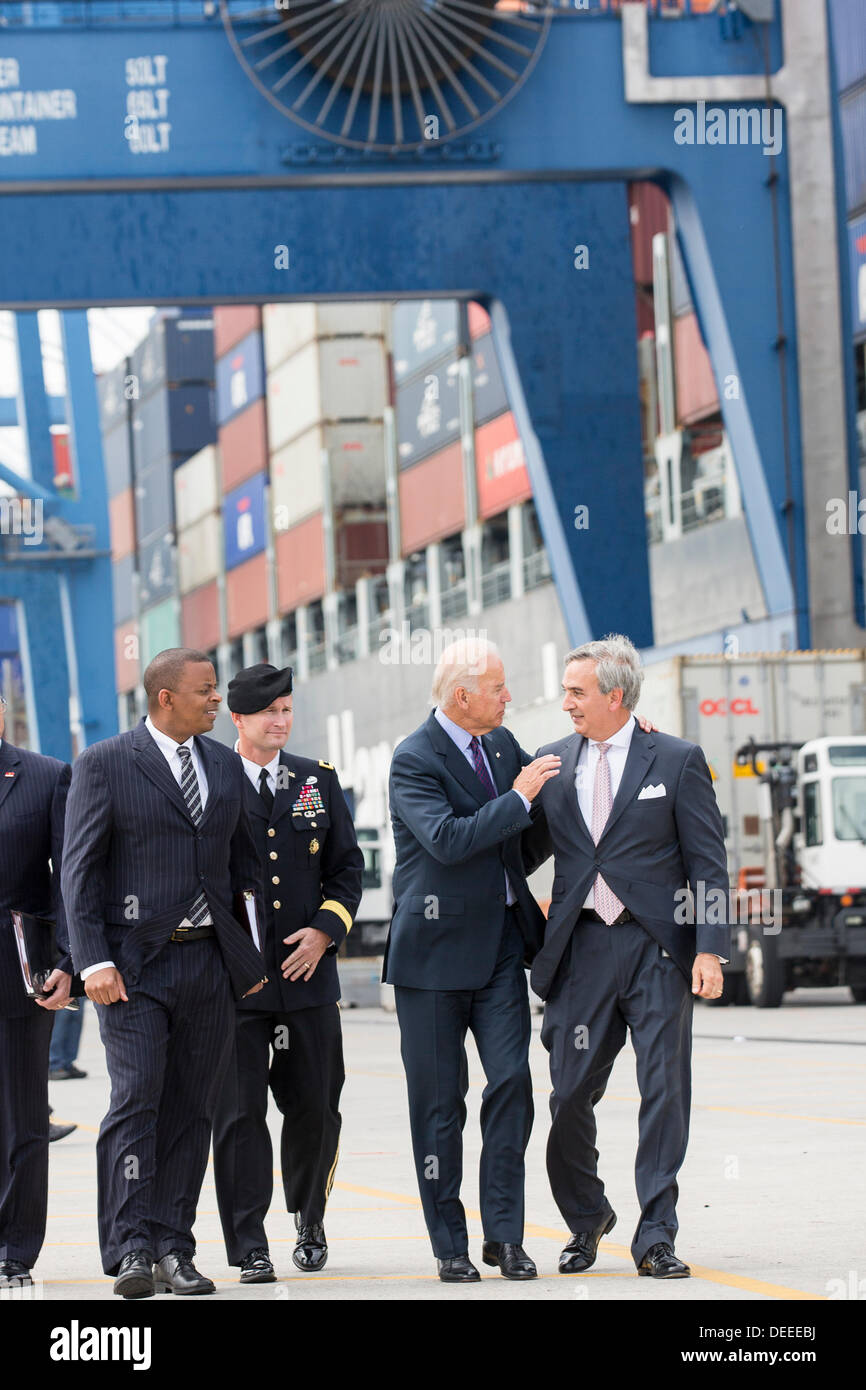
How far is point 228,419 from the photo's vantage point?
5981 cm

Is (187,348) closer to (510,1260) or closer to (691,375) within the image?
(691,375)

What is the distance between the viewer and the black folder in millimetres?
6188

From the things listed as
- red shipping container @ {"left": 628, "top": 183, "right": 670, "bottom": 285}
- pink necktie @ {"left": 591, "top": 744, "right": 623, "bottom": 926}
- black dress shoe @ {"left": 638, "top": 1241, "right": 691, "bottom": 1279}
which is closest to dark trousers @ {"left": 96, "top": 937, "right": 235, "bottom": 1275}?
pink necktie @ {"left": 591, "top": 744, "right": 623, "bottom": 926}

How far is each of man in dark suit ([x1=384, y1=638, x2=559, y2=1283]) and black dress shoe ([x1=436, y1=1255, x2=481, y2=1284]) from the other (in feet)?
0.08

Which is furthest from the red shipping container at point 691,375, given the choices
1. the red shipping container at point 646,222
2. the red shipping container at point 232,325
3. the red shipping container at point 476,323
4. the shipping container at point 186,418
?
the shipping container at point 186,418

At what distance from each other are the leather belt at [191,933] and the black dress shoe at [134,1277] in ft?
2.61

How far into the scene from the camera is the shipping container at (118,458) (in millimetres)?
69562

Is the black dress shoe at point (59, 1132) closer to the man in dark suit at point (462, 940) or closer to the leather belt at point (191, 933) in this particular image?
the man in dark suit at point (462, 940)

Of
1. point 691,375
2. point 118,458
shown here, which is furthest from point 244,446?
point 691,375

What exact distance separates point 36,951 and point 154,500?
2438 inches

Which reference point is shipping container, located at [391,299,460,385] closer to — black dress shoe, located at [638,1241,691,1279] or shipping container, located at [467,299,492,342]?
shipping container, located at [467,299,492,342]
